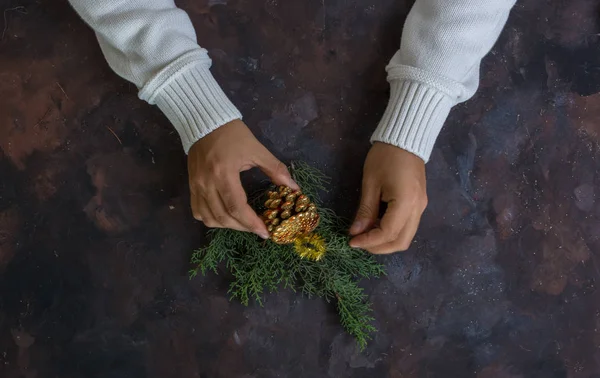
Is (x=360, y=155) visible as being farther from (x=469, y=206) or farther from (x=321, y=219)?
Answer: (x=469, y=206)

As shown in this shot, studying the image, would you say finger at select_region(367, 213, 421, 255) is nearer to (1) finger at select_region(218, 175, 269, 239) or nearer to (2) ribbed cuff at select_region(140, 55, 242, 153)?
(1) finger at select_region(218, 175, 269, 239)

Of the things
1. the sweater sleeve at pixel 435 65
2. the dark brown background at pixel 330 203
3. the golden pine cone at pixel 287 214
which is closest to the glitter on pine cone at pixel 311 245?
the golden pine cone at pixel 287 214

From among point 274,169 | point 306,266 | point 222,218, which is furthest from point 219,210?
point 306,266

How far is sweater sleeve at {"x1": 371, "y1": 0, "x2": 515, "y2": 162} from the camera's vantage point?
1.17m

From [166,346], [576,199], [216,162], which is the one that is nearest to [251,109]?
[216,162]

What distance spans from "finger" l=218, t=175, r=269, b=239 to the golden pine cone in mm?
24

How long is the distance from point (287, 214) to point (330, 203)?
20 centimetres

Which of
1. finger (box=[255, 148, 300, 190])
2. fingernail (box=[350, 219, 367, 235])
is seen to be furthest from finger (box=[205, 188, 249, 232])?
fingernail (box=[350, 219, 367, 235])

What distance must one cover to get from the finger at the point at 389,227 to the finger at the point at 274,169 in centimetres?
19

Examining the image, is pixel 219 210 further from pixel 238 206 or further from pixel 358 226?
pixel 358 226

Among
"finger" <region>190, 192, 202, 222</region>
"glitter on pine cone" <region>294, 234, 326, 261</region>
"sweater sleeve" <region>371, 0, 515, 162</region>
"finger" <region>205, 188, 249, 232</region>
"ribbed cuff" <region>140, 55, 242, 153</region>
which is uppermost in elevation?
"sweater sleeve" <region>371, 0, 515, 162</region>

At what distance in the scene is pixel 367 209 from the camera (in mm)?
1213

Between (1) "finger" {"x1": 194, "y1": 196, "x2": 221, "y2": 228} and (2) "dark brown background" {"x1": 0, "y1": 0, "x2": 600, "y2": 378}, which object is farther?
(2) "dark brown background" {"x1": 0, "y1": 0, "x2": 600, "y2": 378}

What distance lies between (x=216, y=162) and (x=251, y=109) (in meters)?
0.24
